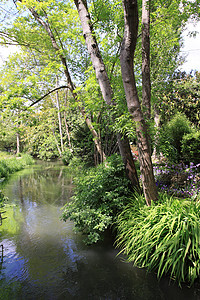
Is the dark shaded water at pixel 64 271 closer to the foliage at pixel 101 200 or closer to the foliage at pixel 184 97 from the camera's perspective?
the foliage at pixel 101 200

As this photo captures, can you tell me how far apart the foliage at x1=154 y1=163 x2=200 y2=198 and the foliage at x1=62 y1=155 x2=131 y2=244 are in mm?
1568

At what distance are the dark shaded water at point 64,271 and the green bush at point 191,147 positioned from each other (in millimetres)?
4065

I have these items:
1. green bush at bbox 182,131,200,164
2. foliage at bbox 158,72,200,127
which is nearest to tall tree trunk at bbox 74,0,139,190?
green bush at bbox 182,131,200,164

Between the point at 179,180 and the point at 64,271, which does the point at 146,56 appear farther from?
the point at 64,271

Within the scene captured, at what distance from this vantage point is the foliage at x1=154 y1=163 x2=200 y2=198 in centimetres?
459

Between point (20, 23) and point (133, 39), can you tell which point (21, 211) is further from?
point (20, 23)

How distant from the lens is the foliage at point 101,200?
3.38 m

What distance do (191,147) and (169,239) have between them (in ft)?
14.4

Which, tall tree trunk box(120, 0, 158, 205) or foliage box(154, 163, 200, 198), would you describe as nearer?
tall tree trunk box(120, 0, 158, 205)

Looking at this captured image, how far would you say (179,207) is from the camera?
2852mm

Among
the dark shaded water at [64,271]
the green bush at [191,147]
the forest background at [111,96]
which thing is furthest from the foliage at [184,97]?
the dark shaded water at [64,271]

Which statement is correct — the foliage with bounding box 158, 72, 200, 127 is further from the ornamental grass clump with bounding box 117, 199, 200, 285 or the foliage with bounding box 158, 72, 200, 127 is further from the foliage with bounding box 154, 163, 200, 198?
the ornamental grass clump with bounding box 117, 199, 200, 285

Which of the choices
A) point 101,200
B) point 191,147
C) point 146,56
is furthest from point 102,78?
point 191,147

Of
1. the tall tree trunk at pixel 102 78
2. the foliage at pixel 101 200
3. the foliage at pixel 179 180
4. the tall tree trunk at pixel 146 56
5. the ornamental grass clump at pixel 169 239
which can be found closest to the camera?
the ornamental grass clump at pixel 169 239
